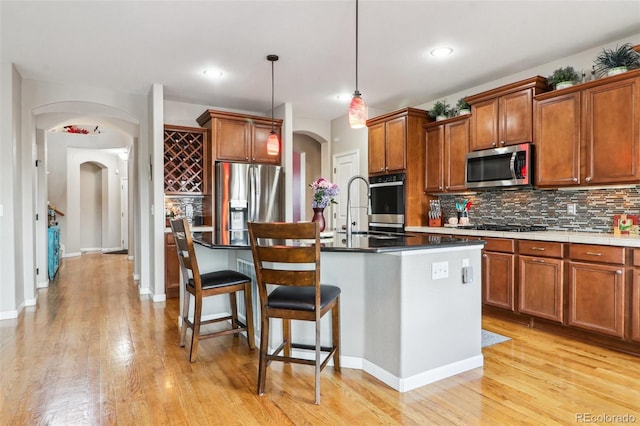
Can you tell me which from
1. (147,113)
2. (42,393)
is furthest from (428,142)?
(42,393)

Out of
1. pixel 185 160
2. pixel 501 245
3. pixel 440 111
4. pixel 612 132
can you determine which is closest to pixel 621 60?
pixel 612 132

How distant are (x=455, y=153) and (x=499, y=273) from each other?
1.61 m

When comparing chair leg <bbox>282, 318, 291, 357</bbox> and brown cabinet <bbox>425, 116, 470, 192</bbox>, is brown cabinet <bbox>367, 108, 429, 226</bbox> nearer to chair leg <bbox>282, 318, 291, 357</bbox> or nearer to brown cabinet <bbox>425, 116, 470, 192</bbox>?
brown cabinet <bbox>425, 116, 470, 192</bbox>

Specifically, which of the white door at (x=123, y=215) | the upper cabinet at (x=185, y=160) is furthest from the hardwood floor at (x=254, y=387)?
the white door at (x=123, y=215)

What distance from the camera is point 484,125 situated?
4.23m

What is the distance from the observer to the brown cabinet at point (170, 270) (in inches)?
186

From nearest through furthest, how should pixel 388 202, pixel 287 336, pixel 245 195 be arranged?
1. pixel 287 336
2. pixel 245 195
3. pixel 388 202

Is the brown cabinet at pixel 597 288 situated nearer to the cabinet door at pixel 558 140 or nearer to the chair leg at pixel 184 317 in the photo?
the cabinet door at pixel 558 140

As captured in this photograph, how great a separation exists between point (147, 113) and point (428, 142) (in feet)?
12.3

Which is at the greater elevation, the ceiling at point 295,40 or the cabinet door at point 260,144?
the ceiling at point 295,40

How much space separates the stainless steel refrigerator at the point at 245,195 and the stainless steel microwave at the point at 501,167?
252cm

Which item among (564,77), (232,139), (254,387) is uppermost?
(564,77)

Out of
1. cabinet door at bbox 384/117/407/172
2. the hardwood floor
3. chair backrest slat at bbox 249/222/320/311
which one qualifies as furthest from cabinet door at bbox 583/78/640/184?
chair backrest slat at bbox 249/222/320/311

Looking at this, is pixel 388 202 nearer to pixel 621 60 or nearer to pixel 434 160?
pixel 434 160
